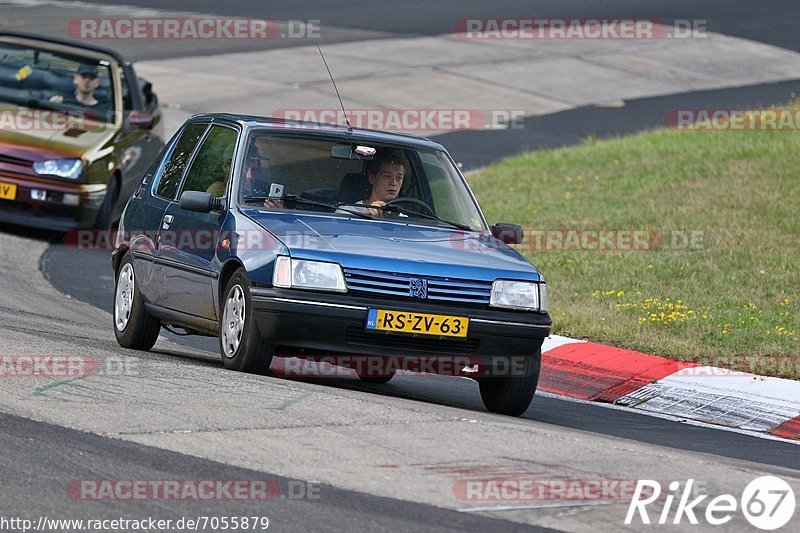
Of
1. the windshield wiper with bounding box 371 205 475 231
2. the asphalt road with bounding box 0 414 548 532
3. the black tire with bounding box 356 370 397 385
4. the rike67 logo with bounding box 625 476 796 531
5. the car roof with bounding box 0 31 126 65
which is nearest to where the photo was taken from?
the asphalt road with bounding box 0 414 548 532

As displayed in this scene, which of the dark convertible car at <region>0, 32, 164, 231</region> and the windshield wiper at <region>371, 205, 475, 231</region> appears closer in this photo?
the windshield wiper at <region>371, 205, 475, 231</region>

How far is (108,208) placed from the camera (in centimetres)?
1538

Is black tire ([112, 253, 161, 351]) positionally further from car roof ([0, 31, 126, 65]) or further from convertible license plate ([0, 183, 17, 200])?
car roof ([0, 31, 126, 65])

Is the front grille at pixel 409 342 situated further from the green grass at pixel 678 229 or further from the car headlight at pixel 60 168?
the car headlight at pixel 60 168

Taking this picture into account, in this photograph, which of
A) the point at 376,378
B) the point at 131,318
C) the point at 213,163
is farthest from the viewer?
the point at 376,378

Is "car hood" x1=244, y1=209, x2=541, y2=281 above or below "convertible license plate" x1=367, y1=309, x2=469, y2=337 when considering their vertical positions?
above

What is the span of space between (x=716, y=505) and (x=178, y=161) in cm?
506

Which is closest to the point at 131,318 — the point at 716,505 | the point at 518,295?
the point at 518,295

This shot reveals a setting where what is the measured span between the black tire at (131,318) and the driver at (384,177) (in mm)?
1744

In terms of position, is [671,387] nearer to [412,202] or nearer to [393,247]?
[412,202]

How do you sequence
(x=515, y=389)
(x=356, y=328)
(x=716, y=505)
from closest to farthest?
(x=716, y=505) < (x=356, y=328) < (x=515, y=389)

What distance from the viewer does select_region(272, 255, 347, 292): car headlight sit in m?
8.13

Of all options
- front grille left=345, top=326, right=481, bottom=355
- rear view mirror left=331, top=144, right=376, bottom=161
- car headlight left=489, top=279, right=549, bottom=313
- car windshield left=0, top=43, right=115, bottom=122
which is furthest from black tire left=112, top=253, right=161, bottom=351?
car windshield left=0, top=43, right=115, bottom=122

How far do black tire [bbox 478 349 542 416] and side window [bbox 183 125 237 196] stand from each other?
1.97 m
